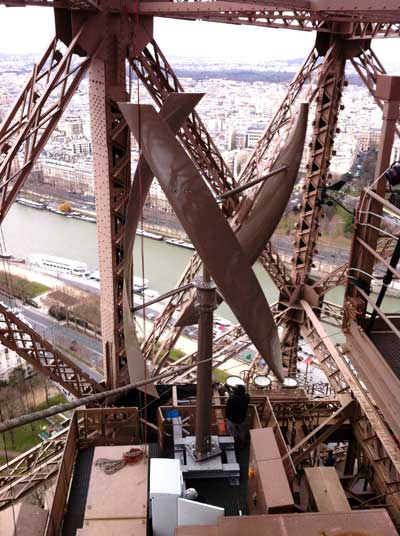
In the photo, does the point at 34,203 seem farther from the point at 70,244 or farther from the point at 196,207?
the point at 196,207

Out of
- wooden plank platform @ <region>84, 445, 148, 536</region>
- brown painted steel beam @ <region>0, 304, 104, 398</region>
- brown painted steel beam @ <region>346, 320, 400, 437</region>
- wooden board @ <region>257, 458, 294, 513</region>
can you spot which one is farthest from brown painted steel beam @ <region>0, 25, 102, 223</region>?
brown painted steel beam @ <region>346, 320, 400, 437</region>

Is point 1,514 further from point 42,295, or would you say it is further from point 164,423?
point 42,295

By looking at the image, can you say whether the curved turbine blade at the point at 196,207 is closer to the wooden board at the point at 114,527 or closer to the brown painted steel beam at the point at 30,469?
the wooden board at the point at 114,527

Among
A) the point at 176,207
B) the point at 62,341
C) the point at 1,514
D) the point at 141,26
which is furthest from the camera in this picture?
the point at 62,341

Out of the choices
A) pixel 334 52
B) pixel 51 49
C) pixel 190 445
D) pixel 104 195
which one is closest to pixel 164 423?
pixel 190 445

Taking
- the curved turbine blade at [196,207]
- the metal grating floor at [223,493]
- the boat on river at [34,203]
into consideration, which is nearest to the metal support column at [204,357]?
the metal grating floor at [223,493]

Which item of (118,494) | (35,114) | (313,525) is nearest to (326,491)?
(118,494)

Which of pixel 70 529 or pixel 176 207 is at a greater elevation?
pixel 176 207
